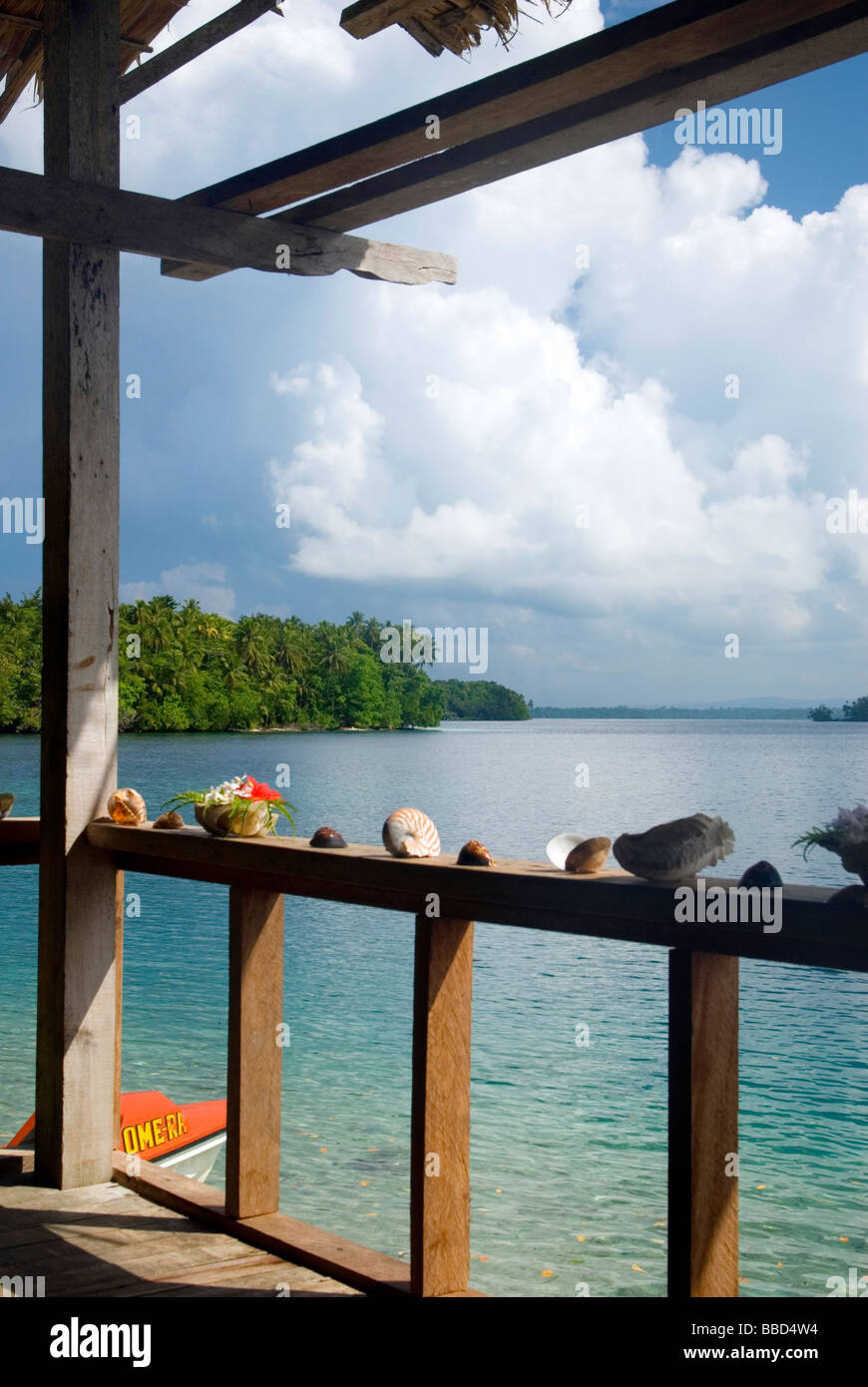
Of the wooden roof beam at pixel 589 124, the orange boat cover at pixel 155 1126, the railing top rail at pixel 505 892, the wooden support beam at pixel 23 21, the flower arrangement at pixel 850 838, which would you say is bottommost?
the orange boat cover at pixel 155 1126

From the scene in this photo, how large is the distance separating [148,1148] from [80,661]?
7.86ft

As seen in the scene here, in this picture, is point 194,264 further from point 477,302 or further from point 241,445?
point 241,445

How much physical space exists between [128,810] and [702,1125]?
1637mm

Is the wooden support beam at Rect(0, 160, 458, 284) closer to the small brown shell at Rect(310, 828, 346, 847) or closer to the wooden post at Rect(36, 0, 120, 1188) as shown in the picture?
the wooden post at Rect(36, 0, 120, 1188)

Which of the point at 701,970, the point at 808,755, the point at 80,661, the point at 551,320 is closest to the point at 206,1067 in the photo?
the point at 80,661

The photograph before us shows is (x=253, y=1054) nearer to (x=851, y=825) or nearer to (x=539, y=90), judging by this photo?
(x=851, y=825)

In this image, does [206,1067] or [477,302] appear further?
[477,302]

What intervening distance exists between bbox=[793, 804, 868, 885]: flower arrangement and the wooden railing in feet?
0.21

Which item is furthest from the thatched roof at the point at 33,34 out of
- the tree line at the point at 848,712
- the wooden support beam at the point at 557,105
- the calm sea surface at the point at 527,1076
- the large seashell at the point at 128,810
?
the tree line at the point at 848,712

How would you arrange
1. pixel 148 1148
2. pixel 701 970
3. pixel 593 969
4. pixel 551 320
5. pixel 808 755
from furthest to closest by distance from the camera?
pixel 551 320, pixel 808 755, pixel 593 969, pixel 148 1148, pixel 701 970

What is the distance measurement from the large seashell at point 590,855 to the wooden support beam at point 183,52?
2141 mm

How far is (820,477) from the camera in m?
66.6

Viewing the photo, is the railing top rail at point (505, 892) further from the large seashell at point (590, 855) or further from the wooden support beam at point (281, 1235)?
the wooden support beam at point (281, 1235)

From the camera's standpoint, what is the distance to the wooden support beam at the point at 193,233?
2719 millimetres
